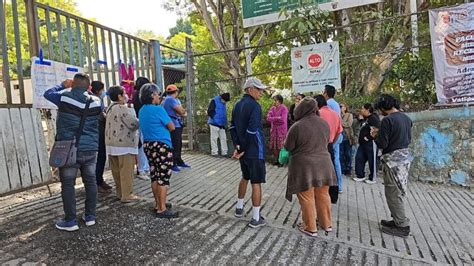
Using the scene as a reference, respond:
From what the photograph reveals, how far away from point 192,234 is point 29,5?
3734 millimetres

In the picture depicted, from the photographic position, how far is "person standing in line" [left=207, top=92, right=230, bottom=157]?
27.3 feet

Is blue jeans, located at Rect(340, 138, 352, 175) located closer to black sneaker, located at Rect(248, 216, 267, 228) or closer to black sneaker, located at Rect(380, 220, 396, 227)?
black sneaker, located at Rect(380, 220, 396, 227)

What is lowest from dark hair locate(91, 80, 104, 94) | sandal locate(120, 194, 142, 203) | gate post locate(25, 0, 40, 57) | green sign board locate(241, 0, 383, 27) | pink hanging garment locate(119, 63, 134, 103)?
sandal locate(120, 194, 142, 203)

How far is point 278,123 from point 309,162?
3818 millimetres

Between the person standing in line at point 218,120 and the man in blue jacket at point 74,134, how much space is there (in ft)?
15.1

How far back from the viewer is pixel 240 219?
4363 millimetres

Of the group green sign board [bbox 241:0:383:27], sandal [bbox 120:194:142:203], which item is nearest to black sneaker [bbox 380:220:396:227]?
sandal [bbox 120:194:142:203]

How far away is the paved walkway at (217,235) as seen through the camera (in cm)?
331

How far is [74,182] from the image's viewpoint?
3.68 meters

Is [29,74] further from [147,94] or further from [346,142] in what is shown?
[346,142]

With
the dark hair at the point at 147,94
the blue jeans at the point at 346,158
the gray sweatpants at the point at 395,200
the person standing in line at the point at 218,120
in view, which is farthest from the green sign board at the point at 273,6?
the dark hair at the point at 147,94

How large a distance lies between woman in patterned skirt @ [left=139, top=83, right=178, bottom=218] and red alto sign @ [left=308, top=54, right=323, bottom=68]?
453cm

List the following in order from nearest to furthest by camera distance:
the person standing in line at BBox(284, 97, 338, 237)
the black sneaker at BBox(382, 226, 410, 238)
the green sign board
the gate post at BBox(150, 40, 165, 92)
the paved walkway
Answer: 1. the paved walkway
2. the person standing in line at BBox(284, 97, 338, 237)
3. the black sneaker at BBox(382, 226, 410, 238)
4. the gate post at BBox(150, 40, 165, 92)
5. the green sign board

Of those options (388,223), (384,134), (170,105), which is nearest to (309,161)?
(384,134)
